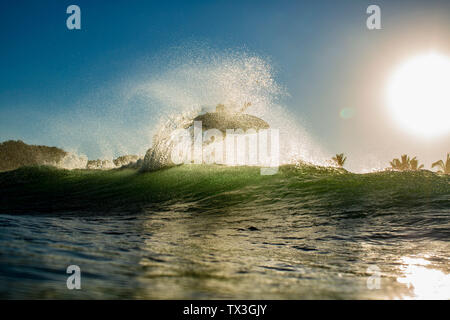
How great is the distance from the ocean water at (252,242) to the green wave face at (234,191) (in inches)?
2.1

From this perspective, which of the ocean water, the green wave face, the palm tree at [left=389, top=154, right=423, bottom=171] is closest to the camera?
the ocean water

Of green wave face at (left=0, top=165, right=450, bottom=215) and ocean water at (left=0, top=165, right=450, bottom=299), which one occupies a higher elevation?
green wave face at (left=0, top=165, right=450, bottom=215)

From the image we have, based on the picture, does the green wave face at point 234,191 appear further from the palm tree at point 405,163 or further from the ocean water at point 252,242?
the palm tree at point 405,163

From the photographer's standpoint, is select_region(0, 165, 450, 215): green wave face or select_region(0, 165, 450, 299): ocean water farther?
select_region(0, 165, 450, 215): green wave face

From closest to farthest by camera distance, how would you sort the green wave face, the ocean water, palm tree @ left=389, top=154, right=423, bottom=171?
the ocean water, the green wave face, palm tree @ left=389, top=154, right=423, bottom=171

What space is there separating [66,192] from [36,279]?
37.3 feet

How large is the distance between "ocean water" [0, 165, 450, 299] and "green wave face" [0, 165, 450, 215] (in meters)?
0.05

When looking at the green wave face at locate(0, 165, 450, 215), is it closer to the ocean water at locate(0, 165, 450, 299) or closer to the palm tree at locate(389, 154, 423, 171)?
the ocean water at locate(0, 165, 450, 299)

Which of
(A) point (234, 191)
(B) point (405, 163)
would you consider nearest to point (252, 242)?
(A) point (234, 191)

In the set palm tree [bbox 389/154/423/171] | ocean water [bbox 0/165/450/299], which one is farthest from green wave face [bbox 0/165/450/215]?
palm tree [bbox 389/154/423/171]

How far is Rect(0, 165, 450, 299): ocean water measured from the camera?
2.39 metres

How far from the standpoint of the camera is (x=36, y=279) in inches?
92.3

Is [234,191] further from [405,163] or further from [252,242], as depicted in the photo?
[405,163]
